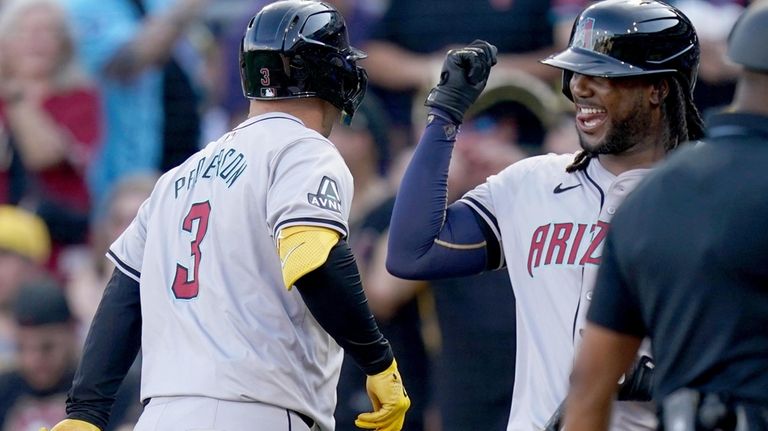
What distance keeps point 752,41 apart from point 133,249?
80.9 inches

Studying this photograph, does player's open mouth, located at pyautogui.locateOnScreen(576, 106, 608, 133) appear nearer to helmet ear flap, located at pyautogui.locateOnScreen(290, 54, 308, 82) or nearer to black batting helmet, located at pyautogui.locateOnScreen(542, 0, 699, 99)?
black batting helmet, located at pyautogui.locateOnScreen(542, 0, 699, 99)

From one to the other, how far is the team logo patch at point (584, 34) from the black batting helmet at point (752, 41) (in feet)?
3.49

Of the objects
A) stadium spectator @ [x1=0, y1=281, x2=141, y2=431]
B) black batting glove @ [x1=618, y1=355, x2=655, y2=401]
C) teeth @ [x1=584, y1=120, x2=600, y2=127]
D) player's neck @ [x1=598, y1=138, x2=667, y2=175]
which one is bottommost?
stadium spectator @ [x1=0, y1=281, x2=141, y2=431]

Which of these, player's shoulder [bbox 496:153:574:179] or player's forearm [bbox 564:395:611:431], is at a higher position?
player's shoulder [bbox 496:153:574:179]

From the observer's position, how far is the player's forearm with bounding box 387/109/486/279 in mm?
3949

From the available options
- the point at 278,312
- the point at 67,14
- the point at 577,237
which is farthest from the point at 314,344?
the point at 67,14

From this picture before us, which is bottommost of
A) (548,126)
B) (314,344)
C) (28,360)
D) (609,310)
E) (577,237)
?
(28,360)

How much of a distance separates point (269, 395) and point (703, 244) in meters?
1.50

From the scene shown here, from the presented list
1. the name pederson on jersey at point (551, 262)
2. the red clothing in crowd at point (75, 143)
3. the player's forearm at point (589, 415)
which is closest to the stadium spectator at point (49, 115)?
the red clothing in crowd at point (75, 143)

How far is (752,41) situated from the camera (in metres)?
2.78

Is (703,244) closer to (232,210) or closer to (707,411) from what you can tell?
(707,411)

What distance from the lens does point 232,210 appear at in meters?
3.88

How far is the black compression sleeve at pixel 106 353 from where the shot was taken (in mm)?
4148

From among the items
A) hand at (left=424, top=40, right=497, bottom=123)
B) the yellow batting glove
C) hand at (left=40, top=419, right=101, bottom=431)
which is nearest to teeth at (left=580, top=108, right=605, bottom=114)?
hand at (left=424, top=40, right=497, bottom=123)
